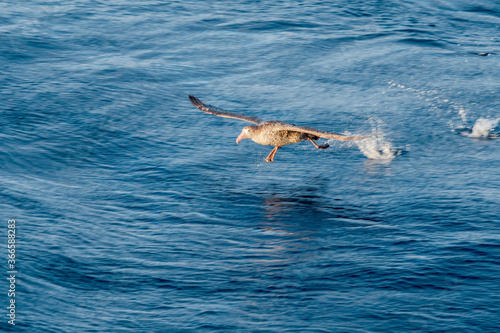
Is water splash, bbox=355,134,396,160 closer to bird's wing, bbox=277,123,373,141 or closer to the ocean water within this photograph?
the ocean water

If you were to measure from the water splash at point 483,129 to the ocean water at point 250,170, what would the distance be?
0.24ft

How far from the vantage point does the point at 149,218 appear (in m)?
19.1

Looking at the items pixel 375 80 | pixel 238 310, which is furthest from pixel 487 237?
pixel 375 80

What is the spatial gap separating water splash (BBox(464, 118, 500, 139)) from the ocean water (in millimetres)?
73

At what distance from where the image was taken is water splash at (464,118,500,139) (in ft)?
75.7

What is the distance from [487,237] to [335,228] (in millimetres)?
3769

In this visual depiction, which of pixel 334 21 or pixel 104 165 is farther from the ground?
pixel 334 21

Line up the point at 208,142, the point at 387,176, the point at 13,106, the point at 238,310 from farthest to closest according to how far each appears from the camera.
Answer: the point at 13,106 < the point at 208,142 < the point at 387,176 < the point at 238,310

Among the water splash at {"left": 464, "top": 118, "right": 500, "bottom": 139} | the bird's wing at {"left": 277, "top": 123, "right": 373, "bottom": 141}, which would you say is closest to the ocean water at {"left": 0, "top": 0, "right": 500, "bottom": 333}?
the water splash at {"left": 464, "top": 118, "right": 500, "bottom": 139}

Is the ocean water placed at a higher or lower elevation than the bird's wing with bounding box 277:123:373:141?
lower


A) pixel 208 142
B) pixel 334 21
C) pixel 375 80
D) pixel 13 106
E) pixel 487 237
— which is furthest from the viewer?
pixel 334 21

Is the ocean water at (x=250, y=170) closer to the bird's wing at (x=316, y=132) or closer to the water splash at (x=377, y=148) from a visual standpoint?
the water splash at (x=377, y=148)

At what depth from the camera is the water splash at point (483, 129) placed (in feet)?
75.7

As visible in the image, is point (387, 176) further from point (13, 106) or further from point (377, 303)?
point (13, 106)
